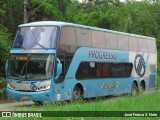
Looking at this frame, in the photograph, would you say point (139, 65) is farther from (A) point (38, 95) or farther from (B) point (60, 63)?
(A) point (38, 95)

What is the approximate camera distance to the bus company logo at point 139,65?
25688mm

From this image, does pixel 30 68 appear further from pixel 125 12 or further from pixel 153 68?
pixel 125 12

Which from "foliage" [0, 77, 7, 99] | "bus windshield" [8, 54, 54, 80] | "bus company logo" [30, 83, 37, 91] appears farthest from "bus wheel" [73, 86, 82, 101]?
"foliage" [0, 77, 7, 99]

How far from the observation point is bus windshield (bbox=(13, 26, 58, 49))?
1814cm

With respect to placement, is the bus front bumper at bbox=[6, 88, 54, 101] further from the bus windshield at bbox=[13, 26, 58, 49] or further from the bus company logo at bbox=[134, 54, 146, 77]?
the bus company logo at bbox=[134, 54, 146, 77]

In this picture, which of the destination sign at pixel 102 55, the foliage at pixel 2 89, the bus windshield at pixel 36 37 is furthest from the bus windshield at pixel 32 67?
the foliage at pixel 2 89

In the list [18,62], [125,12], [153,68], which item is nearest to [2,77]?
[18,62]

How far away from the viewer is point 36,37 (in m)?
18.5

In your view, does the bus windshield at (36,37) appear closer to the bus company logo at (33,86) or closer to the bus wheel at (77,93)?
the bus company logo at (33,86)

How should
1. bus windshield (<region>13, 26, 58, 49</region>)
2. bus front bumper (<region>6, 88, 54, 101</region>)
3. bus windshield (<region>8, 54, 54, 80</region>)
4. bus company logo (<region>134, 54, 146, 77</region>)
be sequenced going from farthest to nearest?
bus company logo (<region>134, 54, 146, 77</region>)
bus windshield (<region>13, 26, 58, 49</region>)
bus windshield (<region>8, 54, 54, 80</region>)
bus front bumper (<region>6, 88, 54, 101</region>)

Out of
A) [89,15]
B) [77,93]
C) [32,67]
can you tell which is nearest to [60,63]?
[32,67]

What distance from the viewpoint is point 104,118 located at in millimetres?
9062

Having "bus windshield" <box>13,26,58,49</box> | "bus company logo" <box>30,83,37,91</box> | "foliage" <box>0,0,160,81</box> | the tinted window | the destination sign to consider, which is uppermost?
"foliage" <box>0,0,160,81</box>

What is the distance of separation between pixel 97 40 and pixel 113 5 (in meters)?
27.4
